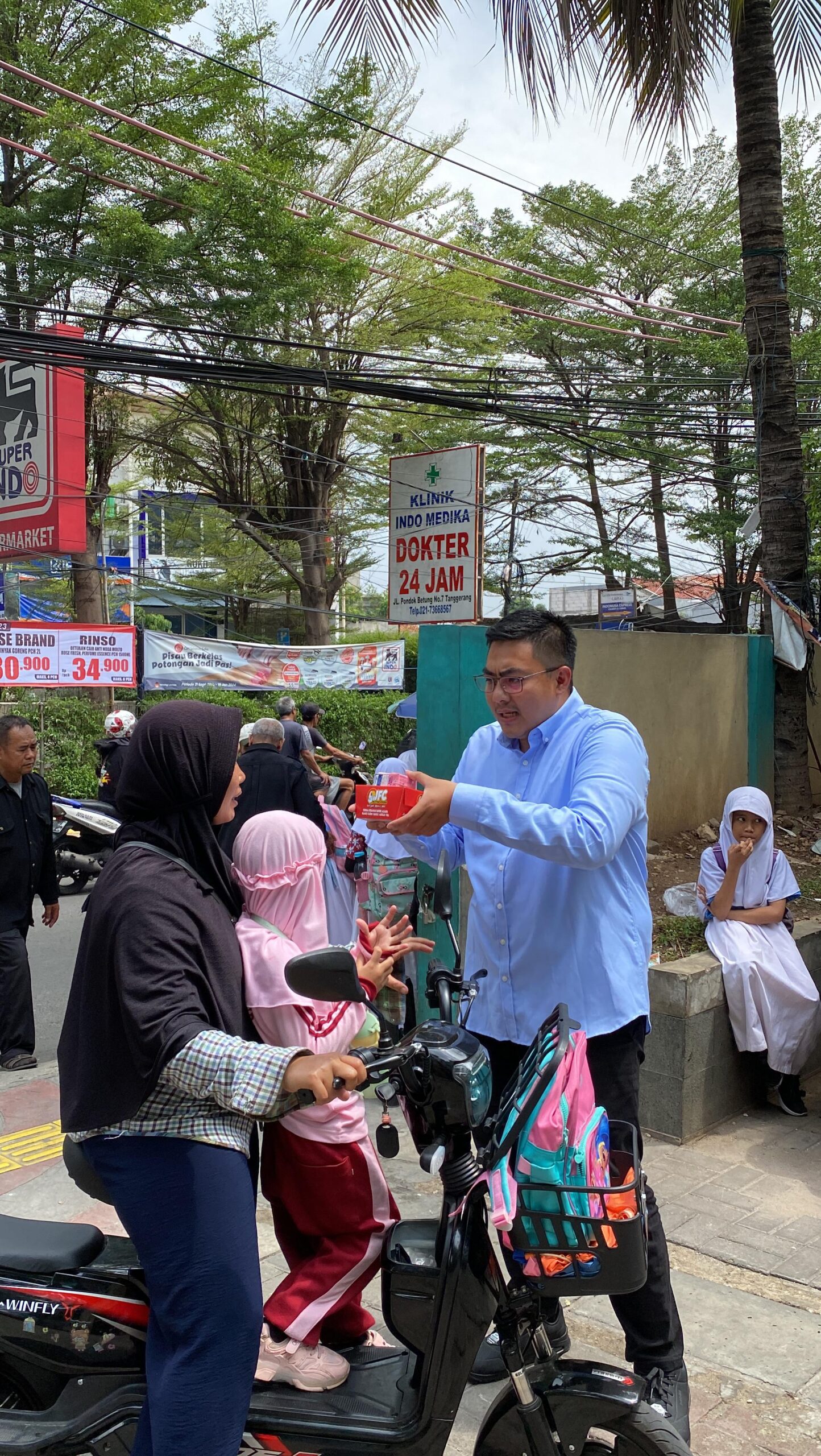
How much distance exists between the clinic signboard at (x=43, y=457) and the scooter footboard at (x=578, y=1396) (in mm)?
12576

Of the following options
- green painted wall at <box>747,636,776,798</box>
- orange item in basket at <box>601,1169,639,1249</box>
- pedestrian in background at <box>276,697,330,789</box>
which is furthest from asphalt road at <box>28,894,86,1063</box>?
green painted wall at <box>747,636,776,798</box>

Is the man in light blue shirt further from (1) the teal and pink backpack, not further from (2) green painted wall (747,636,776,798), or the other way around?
(2) green painted wall (747,636,776,798)

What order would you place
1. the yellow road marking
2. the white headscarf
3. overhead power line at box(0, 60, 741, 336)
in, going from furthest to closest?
overhead power line at box(0, 60, 741, 336) < the white headscarf < the yellow road marking

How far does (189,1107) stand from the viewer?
2.08 m

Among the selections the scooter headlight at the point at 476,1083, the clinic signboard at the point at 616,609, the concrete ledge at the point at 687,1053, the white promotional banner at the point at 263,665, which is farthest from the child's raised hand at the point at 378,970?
the clinic signboard at the point at 616,609

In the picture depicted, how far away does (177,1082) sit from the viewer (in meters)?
1.96

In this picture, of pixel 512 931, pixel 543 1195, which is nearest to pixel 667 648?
pixel 512 931

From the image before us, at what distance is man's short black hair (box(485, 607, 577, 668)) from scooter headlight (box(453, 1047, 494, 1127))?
3.25ft

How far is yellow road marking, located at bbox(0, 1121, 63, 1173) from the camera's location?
180 inches

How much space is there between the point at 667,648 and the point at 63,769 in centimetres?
969

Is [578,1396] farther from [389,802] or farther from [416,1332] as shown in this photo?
[389,802]

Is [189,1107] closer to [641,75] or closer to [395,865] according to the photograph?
[395,865]

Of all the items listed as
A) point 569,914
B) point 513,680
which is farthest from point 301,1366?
point 513,680

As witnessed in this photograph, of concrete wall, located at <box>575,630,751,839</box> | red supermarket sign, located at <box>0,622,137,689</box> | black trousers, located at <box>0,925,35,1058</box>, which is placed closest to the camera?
black trousers, located at <box>0,925,35,1058</box>
